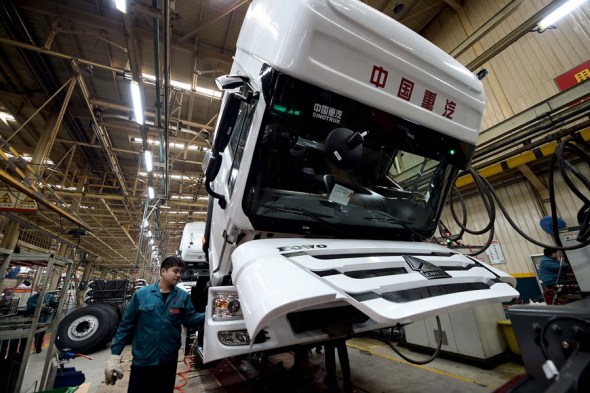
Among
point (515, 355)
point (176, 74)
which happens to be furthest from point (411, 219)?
point (176, 74)

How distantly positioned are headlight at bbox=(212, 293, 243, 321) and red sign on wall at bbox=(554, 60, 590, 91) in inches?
268

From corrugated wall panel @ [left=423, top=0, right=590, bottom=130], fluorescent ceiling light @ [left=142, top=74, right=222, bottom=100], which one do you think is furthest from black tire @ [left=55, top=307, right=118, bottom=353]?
corrugated wall panel @ [left=423, top=0, right=590, bottom=130]

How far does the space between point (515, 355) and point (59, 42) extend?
1215 centimetres

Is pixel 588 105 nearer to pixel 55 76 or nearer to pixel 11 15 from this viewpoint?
pixel 11 15

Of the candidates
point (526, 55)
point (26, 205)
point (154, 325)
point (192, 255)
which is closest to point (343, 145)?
point (154, 325)

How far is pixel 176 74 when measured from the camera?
24.8 ft

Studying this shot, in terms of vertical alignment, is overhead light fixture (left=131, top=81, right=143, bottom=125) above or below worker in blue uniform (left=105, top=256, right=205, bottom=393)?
above

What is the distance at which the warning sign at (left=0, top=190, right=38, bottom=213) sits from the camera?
6.11m

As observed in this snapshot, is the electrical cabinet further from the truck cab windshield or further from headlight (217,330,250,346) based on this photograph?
headlight (217,330,250,346)

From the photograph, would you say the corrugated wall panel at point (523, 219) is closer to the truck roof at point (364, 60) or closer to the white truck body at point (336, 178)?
the white truck body at point (336, 178)

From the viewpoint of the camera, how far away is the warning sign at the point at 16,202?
6113 millimetres

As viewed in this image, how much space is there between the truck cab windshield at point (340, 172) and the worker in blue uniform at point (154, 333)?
5.25ft

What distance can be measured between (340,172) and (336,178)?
0.09m

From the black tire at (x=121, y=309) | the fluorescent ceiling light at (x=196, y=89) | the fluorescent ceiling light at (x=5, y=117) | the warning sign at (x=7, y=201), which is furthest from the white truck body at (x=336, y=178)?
the fluorescent ceiling light at (x=5, y=117)
